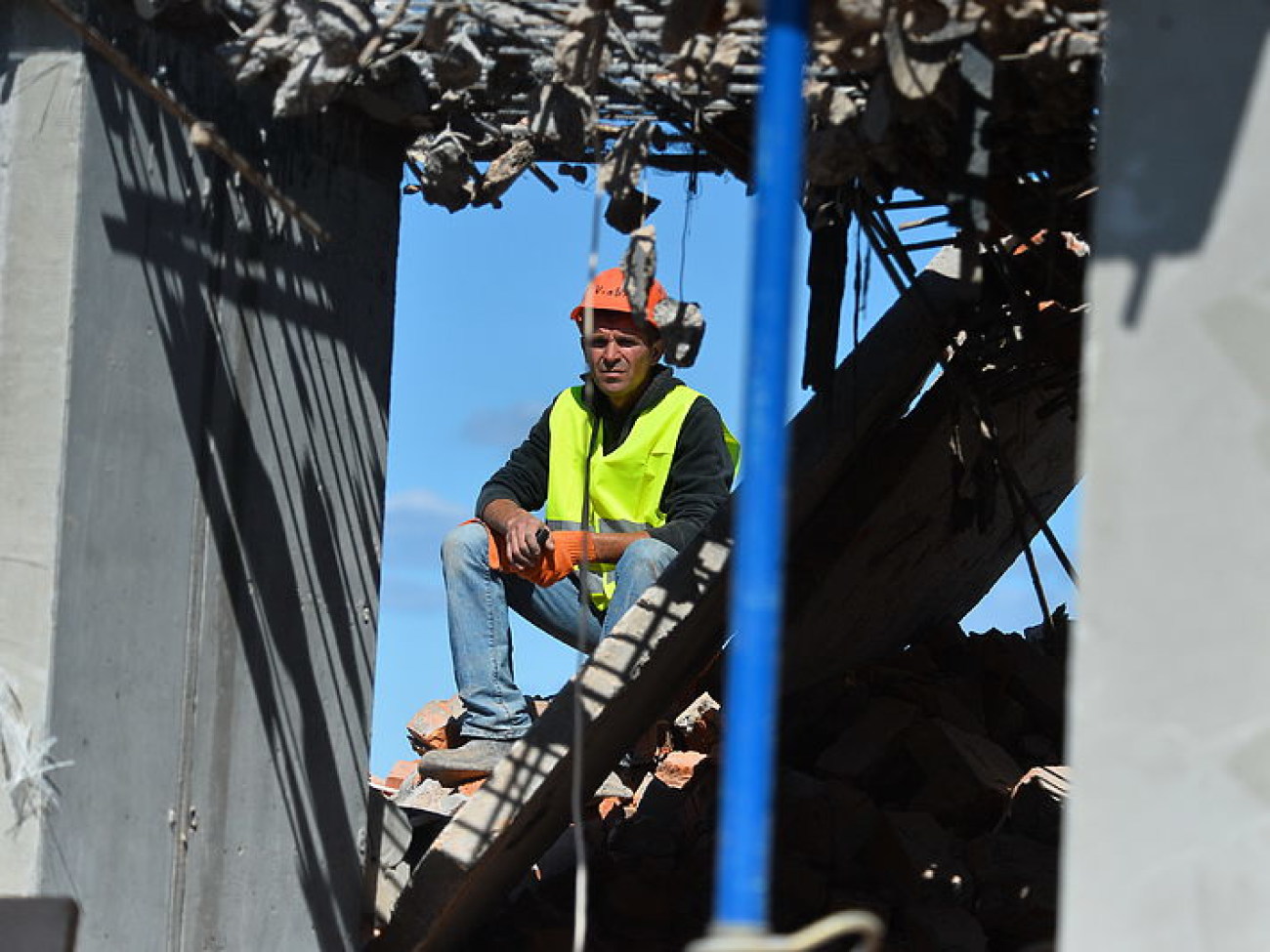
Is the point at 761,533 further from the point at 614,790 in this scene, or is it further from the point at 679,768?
the point at 679,768

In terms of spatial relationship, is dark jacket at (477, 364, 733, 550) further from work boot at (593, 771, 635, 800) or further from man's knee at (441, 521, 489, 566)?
work boot at (593, 771, 635, 800)

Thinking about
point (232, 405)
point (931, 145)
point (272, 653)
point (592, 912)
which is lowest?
point (592, 912)

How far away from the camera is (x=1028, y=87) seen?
5992mm

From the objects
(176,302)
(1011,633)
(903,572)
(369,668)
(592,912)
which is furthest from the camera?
(1011,633)

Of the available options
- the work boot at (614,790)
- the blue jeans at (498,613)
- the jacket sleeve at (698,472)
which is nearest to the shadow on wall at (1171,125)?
the blue jeans at (498,613)

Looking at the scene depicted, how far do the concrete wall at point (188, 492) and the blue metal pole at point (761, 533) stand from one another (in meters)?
2.88

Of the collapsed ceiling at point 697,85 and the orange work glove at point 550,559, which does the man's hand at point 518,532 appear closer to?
the orange work glove at point 550,559

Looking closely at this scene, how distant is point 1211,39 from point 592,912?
5.55 metres

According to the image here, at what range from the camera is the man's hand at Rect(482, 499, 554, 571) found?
8.10m

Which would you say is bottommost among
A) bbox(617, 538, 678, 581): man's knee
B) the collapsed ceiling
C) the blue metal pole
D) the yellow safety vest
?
the blue metal pole

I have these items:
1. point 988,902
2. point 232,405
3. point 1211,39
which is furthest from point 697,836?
point 1211,39

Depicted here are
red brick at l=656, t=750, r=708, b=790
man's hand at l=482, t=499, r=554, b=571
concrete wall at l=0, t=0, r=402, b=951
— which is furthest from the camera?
red brick at l=656, t=750, r=708, b=790

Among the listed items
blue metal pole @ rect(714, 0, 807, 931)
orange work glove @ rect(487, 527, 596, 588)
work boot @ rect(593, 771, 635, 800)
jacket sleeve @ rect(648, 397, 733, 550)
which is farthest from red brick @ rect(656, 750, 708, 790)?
blue metal pole @ rect(714, 0, 807, 931)

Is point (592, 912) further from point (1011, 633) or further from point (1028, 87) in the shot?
point (1028, 87)
